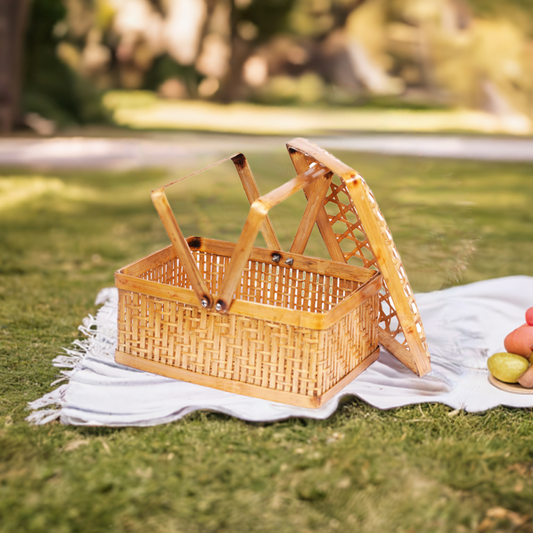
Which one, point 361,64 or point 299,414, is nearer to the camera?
point 299,414

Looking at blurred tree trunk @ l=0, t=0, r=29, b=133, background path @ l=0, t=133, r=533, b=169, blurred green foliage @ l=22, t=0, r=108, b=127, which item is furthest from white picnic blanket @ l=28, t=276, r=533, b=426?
blurred green foliage @ l=22, t=0, r=108, b=127

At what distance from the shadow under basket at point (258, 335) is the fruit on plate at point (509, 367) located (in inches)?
12.9

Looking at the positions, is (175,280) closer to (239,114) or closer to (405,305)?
(405,305)

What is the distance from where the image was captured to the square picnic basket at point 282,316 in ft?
4.99

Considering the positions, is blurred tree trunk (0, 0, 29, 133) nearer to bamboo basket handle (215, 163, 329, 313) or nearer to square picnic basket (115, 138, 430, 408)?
square picnic basket (115, 138, 430, 408)

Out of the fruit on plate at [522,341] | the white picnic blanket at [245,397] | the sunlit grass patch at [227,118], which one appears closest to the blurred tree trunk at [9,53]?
the sunlit grass patch at [227,118]

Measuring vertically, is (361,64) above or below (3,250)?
above

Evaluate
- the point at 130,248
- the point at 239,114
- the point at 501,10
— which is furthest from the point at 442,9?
the point at 130,248

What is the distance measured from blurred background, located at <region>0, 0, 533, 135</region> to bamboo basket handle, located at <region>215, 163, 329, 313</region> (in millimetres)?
6737

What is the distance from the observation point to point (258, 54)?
31.2 ft

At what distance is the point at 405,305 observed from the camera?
1608mm

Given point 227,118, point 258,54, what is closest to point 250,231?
point 227,118

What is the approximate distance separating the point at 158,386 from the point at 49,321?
74 centimetres

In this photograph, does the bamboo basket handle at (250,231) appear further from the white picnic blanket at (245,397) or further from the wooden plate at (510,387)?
the wooden plate at (510,387)
